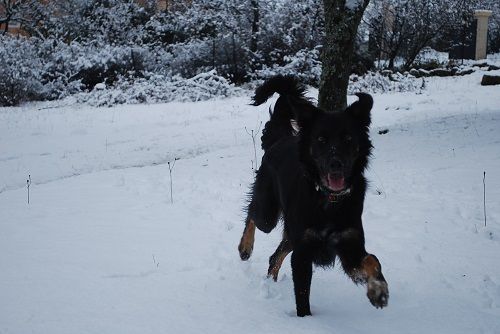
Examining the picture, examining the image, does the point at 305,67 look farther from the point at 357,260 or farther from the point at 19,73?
the point at 357,260

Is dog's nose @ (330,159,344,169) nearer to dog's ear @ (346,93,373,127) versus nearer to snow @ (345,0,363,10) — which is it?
dog's ear @ (346,93,373,127)

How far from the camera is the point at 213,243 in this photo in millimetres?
4699

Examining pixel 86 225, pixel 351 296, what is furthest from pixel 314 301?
pixel 86 225

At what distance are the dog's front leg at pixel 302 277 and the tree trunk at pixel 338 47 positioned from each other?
16.3 ft

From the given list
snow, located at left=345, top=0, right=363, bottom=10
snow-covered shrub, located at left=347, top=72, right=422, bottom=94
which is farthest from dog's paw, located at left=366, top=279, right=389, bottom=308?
snow-covered shrub, located at left=347, top=72, right=422, bottom=94

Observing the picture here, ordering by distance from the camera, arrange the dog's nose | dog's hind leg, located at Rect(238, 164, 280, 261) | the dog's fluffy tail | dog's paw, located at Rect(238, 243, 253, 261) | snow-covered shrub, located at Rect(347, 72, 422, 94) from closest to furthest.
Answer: the dog's nose → dog's hind leg, located at Rect(238, 164, 280, 261) → dog's paw, located at Rect(238, 243, 253, 261) → the dog's fluffy tail → snow-covered shrub, located at Rect(347, 72, 422, 94)

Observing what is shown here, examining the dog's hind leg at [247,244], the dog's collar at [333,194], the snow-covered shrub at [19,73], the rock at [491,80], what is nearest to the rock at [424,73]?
the rock at [491,80]

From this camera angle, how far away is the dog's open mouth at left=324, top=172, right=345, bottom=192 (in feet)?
10.1

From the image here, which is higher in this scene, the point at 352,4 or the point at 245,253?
the point at 352,4

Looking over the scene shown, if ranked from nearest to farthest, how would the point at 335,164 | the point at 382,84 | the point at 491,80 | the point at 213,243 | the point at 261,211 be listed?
the point at 335,164, the point at 261,211, the point at 213,243, the point at 491,80, the point at 382,84

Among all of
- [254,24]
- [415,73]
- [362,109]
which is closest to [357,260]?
[362,109]

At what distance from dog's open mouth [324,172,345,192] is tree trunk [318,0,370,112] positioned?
4.81 metres

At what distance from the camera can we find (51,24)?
23.2 m

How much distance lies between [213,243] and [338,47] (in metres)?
4.50
